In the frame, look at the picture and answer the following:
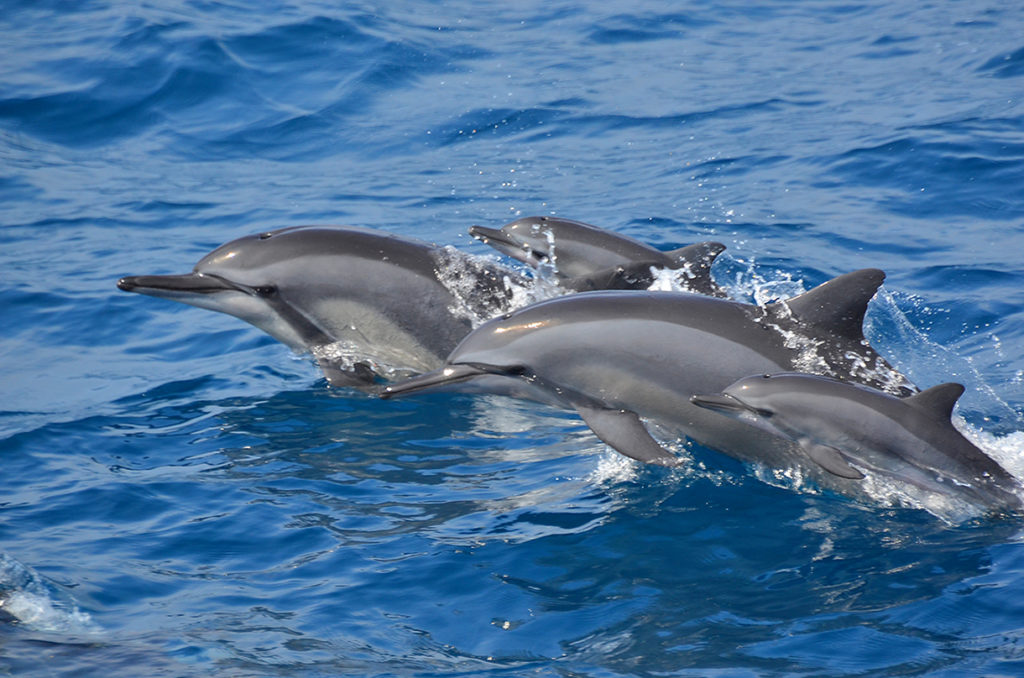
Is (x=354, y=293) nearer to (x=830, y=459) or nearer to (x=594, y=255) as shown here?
(x=594, y=255)

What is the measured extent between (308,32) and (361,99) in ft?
8.12

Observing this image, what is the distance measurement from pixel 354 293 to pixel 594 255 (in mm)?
1715

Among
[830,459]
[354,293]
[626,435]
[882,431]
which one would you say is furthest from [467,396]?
[882,431]

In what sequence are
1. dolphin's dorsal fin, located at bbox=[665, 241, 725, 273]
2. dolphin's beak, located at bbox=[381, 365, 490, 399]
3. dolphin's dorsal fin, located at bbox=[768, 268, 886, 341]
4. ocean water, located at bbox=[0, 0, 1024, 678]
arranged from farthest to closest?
dolphin's dorsal fin, located at bbox=[665, 241, 725, 273]
dolphin's beak, located at bbox=[381, 365, 490, 399]
dolphin's dorsal fin, located at bbox=[768, 268, 886, 341]
ocean water, located at bbox=[0, 0, 1024, 678]

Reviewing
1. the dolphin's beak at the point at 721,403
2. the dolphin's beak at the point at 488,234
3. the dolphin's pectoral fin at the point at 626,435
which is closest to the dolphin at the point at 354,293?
the dolphin's beak at the point at 488,234

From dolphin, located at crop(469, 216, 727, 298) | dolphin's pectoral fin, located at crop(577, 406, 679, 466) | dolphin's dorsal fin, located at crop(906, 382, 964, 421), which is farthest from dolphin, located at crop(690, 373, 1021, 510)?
dolphin, located at crop(469, 216, 727, 298)

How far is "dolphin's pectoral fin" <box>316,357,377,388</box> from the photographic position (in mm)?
8289

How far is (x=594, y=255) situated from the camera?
8695 millimetres

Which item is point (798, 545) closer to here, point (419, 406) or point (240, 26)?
point (419, 406)

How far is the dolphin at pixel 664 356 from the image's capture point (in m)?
6.78

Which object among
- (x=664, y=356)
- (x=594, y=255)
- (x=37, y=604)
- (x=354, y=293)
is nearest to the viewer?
(x=37, y=604)

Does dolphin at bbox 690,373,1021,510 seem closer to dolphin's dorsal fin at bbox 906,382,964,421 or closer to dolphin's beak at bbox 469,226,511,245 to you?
dolphin's dorsal fin at bbox 906,382,964,421

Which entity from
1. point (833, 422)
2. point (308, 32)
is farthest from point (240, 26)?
point (833, 422)

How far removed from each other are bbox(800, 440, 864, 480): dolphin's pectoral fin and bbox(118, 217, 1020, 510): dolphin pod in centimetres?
1
